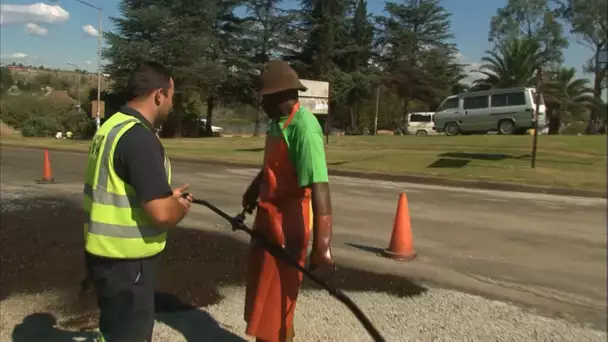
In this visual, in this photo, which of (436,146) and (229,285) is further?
(436,146)

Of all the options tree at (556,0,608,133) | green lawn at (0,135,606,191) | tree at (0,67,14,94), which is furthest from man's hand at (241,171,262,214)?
tree at (0,67,14,94)

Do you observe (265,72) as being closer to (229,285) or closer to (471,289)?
(229,285)

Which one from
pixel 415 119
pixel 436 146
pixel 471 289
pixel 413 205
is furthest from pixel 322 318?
pixel 415 119

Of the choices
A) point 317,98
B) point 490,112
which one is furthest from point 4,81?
point 490,112

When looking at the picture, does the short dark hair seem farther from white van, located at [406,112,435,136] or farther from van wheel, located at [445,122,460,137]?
white van, located at [406,112,435,136]

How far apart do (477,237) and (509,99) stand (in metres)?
19.6

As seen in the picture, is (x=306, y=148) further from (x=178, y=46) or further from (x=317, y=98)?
(x=178, y=46)

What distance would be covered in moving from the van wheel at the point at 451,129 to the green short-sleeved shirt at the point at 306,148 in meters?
26.7

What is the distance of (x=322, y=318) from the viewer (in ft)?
13.9

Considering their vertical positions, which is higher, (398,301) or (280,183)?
(280,183)

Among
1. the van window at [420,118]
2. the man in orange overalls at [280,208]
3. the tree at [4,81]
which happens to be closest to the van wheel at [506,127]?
the van window at [420,118]

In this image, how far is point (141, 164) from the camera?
2.37 meters

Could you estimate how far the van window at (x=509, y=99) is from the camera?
82.1 ft

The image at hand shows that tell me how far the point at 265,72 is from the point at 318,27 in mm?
46466
